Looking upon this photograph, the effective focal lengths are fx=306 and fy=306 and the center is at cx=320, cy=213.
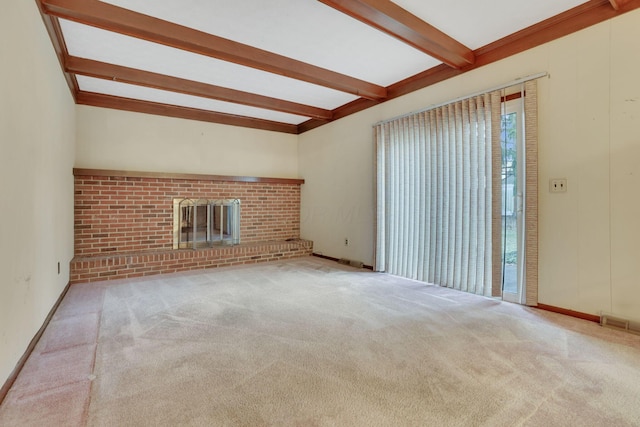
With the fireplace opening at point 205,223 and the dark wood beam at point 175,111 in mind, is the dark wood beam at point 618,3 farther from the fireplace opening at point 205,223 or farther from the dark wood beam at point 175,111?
the fireplace opening at point 205,223

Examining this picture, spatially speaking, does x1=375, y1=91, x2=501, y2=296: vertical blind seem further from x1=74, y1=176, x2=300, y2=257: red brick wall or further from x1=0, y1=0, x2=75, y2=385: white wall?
x1=0, y1=0, x2=75, y2=385: white wall

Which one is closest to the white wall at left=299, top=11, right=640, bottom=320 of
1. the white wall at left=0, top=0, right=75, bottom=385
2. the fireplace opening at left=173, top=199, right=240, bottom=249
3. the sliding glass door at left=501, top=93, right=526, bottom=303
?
the sliding glass door at left=501, top=93, right=526, bottom=303

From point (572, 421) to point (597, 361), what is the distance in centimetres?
74

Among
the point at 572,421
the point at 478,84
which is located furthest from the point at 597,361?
the point at 478,84

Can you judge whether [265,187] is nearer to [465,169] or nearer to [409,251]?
[409,251]

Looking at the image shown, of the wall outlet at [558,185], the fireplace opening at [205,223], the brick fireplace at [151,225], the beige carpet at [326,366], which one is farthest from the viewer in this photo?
the fireplace opening at [205,223]

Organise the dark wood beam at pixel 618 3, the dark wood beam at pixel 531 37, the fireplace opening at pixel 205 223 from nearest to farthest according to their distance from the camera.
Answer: the dark wood beam at pixel 618 3 < the dark wood beam at pixel 531 37 < the fireplace opening at pixel 205 223

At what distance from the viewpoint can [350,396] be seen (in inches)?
57.7

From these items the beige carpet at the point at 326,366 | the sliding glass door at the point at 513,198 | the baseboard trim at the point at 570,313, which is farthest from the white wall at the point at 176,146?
the baseboard trim at the point at 570,313

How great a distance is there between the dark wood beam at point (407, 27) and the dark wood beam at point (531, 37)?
177mm

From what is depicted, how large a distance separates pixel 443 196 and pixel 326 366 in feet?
7.45

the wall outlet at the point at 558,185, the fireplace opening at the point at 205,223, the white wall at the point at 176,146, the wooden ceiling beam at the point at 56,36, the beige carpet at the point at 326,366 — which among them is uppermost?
the wooden ceiling beam at the point at 56,36

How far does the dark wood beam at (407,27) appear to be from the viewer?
2180 mm

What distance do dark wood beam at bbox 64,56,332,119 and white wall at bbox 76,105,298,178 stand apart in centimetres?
106
